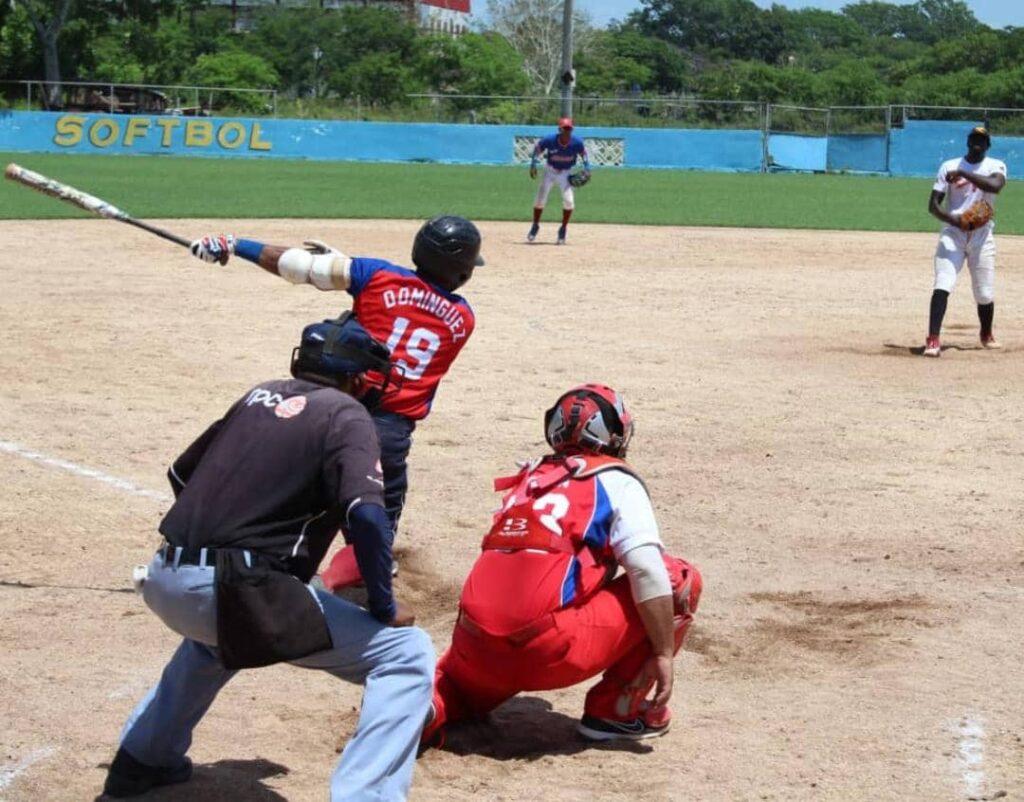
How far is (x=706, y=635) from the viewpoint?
6730 mm

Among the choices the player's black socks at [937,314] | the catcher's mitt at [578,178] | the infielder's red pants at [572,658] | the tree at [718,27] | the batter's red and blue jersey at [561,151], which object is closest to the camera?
the infielder's red pants at [572,658]

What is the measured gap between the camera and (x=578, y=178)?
24188mm

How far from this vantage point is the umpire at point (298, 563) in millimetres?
→ 4371

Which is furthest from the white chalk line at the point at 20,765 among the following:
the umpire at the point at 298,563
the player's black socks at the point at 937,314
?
the player's black socks at the point at 937,314

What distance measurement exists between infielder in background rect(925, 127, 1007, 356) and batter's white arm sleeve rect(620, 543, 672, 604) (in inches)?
369

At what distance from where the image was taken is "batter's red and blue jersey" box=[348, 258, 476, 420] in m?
6.81

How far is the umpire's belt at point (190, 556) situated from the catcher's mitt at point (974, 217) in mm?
11150

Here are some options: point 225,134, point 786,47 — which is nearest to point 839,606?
point 225,134

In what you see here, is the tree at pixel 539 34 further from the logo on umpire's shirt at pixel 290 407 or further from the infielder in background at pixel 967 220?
the logo on umpire's shirt at pixel 290 407

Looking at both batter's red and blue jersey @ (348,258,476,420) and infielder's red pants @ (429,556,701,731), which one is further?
batter's red and blue jersey @ (348,258,476,420)

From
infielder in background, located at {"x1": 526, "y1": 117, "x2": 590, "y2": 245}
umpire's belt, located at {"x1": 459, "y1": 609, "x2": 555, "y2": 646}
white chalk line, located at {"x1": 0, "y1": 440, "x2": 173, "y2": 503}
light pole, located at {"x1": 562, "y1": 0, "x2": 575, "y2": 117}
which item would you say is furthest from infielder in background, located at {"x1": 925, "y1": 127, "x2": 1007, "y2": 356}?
light pole, located at {"x1": 562, "y1": 0, "x2": 575, "y2": 117}

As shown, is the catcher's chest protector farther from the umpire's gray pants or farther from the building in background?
the building in background

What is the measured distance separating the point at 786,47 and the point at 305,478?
126 metres

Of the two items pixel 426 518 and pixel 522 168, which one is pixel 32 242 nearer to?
pixel 426 518
